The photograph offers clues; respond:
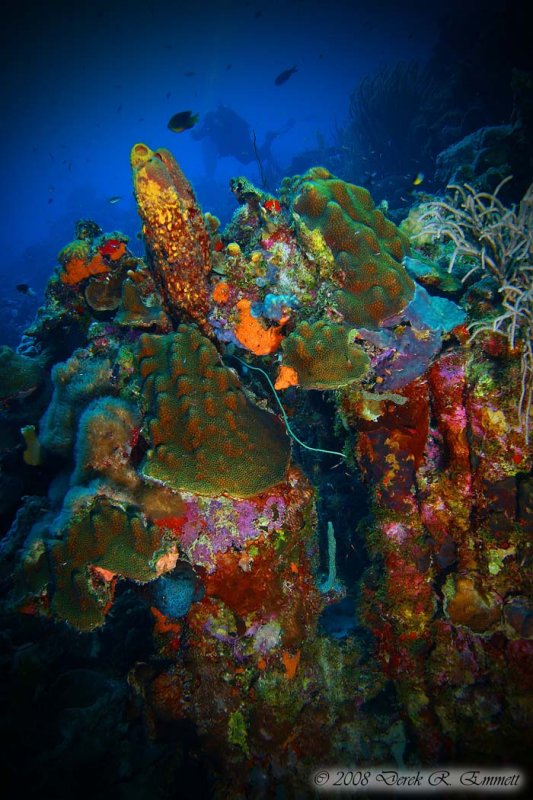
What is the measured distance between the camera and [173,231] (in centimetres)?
316

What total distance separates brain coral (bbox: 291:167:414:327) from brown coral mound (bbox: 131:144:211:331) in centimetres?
106

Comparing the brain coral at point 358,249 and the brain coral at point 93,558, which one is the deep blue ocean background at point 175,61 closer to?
the brain coral at point 358,249

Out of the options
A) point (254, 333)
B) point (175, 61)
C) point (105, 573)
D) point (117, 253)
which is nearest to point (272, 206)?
point (254, 333)

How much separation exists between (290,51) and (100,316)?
50.9 meters

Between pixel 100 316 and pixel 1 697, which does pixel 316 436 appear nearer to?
pixel 100 316

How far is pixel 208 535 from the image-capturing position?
9.53ft

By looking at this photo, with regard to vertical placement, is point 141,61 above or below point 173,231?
above

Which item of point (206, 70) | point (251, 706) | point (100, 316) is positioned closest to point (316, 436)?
point (251, 706)

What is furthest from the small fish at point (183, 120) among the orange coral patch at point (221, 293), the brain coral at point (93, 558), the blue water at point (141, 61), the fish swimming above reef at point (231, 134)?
the fish swimming above reef at point (231, 134)

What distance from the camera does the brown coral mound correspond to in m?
2.93

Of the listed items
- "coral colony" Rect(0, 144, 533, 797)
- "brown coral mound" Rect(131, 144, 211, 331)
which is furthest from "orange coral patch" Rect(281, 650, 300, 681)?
"brown coral mound" Rect(131, 144, 211, 331)

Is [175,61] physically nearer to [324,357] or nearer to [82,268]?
[82,268]

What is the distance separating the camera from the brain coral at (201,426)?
8.71ft

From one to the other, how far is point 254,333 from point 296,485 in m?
1.49
